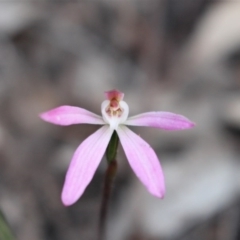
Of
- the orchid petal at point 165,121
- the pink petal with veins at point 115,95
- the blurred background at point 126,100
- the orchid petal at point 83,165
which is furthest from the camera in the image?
the blurred background at point 126,100

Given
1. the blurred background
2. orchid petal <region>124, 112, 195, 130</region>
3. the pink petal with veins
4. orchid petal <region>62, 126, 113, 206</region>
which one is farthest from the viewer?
the blurred background

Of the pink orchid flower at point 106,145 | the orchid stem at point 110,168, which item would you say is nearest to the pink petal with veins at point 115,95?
the pink orchid flower at point 106,145

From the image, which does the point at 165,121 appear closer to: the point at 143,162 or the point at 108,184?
the point at 143,162

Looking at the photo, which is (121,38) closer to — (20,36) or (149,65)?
(149,65)

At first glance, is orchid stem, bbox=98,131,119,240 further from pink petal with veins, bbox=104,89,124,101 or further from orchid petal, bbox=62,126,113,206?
pink petal with veins, bbox=104,89,124,101

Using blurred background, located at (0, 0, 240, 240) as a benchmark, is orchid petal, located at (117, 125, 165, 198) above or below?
below

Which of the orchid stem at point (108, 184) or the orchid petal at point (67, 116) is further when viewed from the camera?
the orchid stem at point (108, 184)

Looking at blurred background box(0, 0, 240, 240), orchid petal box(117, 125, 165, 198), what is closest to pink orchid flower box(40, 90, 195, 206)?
orchid petal box(117, 125, 165, 198)

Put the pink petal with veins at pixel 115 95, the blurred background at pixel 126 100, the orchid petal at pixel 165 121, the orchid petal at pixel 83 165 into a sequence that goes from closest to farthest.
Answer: the orchid petal at pixel 83 165 → the orchid petal at pixel 165 121 → the pink petal with veins at pixel 115 95 → the blurred background at pixel 126 100

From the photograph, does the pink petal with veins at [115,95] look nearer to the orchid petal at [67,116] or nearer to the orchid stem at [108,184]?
the orchid petal at [67,116]
